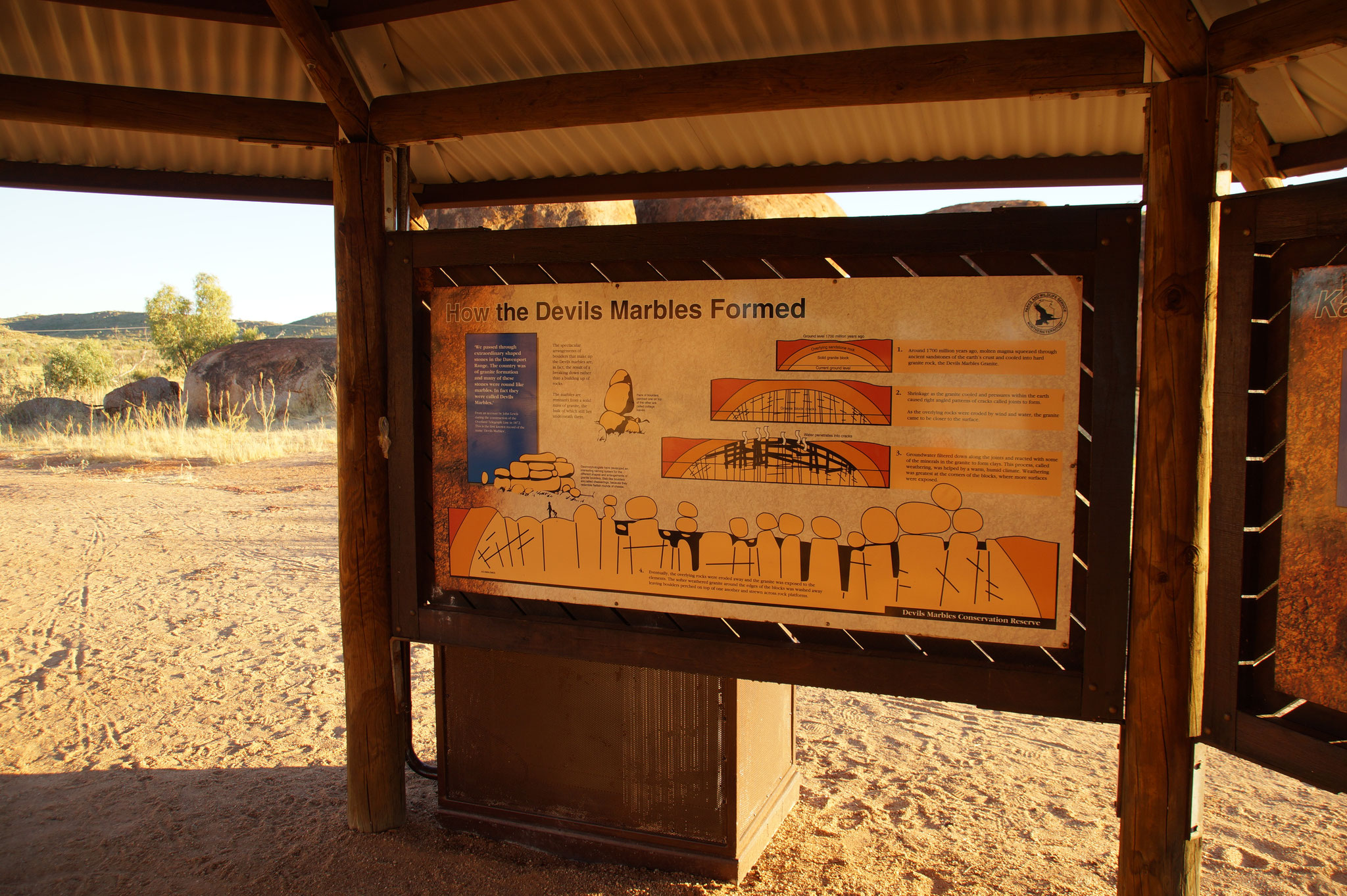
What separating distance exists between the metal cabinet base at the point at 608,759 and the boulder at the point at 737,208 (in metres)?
10.1

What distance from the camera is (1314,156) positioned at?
11.7ft

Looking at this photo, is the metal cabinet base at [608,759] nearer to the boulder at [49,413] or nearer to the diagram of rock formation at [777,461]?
the diagram of rock formation at [777,461]

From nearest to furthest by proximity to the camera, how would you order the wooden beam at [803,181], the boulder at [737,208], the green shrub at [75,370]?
the wooden beam at [803,181] < the boulder at [737,208] < the green shrub at [75,370]

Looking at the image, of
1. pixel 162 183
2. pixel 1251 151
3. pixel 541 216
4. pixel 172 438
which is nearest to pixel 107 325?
pixel 172 438

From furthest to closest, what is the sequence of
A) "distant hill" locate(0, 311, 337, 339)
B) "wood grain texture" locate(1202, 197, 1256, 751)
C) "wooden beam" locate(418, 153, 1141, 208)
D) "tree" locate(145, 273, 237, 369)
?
"distant hill" locate(0, 311, 337, 339) < "tree" locate(145, 273, 237, 369) < "wooden beam" locate(418, 153, 1141, 208) < "wood grain texture" locate(1202, 197, 1256, 751)

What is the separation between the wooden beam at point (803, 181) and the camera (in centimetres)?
402

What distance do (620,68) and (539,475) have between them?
5.92ft

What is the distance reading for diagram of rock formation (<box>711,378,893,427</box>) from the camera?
8.59 ft

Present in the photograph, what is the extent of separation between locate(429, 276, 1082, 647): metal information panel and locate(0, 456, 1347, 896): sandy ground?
123 cm

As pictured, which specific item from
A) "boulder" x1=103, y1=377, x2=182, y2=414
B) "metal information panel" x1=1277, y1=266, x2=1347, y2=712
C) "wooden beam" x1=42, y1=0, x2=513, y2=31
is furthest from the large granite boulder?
"metal information panel" x1=1277, y1=266, x2=1347, y2=712

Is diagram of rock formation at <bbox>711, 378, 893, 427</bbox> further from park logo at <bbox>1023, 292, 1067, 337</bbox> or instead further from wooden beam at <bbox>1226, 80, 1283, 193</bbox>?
wooden beam at <bbox>1226, 80, 1283, 193</bbox>

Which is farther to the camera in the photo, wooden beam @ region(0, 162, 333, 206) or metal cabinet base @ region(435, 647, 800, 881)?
wooden beam @ region(0, 162, 333, 206)

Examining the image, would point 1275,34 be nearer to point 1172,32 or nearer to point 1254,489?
point 1172,32

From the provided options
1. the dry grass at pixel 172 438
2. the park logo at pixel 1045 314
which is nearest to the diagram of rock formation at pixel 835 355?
the park logo at pixel 1045 314
